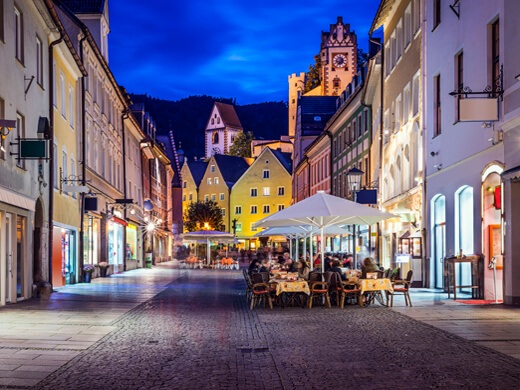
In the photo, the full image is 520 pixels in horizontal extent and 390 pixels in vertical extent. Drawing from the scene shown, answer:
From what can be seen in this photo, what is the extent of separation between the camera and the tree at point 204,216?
108250 mm

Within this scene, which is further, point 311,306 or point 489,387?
point 311,306

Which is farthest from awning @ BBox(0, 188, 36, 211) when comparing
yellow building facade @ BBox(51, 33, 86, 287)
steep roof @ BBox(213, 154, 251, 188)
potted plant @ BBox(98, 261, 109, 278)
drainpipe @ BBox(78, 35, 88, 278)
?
steep roof @ BBox(213, 154, 251, 188)

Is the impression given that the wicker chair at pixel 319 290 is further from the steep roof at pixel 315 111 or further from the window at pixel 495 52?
the steep roof at pixel 315 111

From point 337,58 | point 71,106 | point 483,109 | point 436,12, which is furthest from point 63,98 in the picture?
point 337,58

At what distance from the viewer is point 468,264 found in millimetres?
23516

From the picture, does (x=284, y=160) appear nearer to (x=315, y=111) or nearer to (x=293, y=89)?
(x=293, y=89)

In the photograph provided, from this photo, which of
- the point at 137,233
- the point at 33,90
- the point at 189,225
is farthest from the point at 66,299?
the point at 189,225

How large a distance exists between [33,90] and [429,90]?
1329 cm

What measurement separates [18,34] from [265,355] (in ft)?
45.0

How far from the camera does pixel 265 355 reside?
11.2m

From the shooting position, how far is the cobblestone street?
8.97 m

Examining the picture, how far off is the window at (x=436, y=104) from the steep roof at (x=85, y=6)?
19165mm

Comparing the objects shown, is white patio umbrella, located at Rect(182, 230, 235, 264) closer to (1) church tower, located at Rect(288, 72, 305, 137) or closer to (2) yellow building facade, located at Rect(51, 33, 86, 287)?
(2) yellow building facade, located at Rect(51, 33, 86, 287)

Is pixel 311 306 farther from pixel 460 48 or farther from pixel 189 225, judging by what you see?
pixel 189 225
